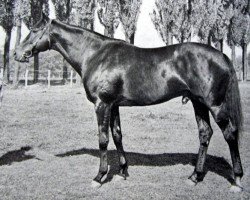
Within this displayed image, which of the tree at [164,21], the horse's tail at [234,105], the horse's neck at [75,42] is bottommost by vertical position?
the horse's tail at [234,105]

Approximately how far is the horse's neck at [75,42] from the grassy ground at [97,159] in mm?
1896

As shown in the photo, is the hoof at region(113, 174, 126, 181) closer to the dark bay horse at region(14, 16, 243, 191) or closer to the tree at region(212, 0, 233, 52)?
the dark bay horse at region(14, 16, 243, 191)

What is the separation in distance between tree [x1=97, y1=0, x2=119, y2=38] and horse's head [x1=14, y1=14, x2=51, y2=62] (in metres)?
21.4

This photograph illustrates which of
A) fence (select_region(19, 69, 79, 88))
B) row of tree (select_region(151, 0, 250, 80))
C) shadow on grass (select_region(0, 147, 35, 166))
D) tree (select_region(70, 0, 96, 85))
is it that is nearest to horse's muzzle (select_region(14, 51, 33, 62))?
shadow on grass (select_region(0, 147, 35, 166))

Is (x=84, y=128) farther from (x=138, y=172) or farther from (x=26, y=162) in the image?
(x=138, y=172)

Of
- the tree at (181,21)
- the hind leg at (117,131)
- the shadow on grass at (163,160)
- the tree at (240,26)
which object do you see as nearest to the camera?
the hind leg at (117,131)

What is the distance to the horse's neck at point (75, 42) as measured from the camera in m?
5.42

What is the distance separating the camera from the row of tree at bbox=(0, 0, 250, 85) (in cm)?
2603

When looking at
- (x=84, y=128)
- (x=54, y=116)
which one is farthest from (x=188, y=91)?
(x=54, y=116)

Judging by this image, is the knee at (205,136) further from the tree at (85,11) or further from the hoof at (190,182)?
the tree at (85,11)

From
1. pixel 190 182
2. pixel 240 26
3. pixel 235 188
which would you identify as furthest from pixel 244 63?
pixel 235 188

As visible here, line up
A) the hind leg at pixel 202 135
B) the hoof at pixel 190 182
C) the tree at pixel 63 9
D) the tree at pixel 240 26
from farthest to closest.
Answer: the tree at pixel 240 26 < the tree at pixel 63 9 < the hind leg at pixel 202 135 < the hoof at pixel 190 182

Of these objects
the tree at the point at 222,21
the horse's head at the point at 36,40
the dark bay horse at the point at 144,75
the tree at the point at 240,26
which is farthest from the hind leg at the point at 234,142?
the tree at the point at 240,26

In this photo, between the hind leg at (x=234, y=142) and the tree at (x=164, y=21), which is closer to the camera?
the hind leg at (x=234, y=142)
